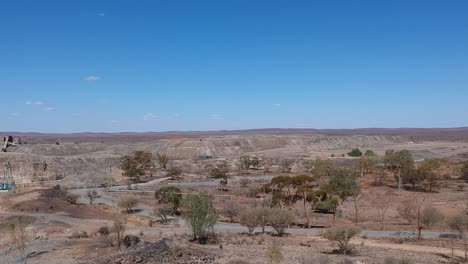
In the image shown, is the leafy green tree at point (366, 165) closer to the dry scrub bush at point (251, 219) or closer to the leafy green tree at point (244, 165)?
the leafy green tree at point (244, 165)

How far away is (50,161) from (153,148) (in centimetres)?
7031

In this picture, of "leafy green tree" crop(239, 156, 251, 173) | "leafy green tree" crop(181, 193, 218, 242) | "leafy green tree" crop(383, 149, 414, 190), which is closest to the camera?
"leafy green tree" crop(181, 193, 218, 242)

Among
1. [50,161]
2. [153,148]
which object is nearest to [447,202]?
[50,161]

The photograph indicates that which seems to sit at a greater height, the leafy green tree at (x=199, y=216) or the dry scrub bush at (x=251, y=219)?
the leafy green tree at (x=199, y=216)

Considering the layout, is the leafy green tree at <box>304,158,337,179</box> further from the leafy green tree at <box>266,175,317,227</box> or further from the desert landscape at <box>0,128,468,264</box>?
the leafy green tree at <box>266,175,317,227</box>

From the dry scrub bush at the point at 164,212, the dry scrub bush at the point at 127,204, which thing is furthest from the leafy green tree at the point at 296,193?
the dry scrub bush at the point at 127,204

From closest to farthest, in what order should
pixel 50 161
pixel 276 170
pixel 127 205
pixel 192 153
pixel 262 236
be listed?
1. pixel 262 236
2. pixel 127 205
3. pixel 50 161
4. pixel 276 170
5. pixel 192 153

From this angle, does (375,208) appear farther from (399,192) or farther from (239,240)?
(239,240)

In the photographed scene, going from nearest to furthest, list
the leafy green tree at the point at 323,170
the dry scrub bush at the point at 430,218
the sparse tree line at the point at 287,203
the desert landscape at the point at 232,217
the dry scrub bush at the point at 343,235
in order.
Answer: the desert landscape at the point at 232,217
the dry scrub bush at the point at 343,235
the sparse tree line at the point at 287,203
the dry scrub bush at the point at 430,218
the leafy green tree at the point at 323,170

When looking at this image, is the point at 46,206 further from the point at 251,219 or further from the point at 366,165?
the point at 366,165

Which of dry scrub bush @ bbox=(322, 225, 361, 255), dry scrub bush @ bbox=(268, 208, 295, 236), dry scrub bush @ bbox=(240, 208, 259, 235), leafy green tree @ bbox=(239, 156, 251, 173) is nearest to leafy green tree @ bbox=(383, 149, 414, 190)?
leafy green tree @ bbox=(239, 156, 251, 173)

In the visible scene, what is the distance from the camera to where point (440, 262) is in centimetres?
2588

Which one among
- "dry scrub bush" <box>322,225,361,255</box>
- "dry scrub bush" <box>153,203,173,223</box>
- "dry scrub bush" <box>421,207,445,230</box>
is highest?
"dry scrub bush" <box>322,225,361,255</box>

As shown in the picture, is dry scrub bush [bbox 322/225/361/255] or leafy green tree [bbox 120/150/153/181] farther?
leafy green tree [bbox 120/150/153/181]
